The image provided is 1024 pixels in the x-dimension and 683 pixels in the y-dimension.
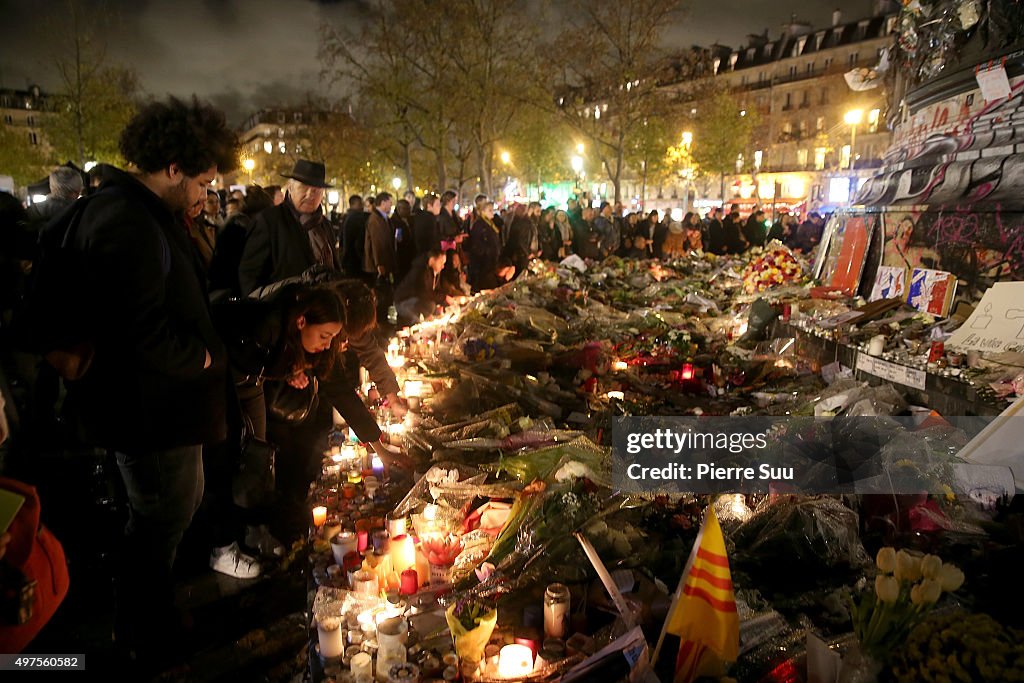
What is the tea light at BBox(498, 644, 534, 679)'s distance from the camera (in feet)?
8.75

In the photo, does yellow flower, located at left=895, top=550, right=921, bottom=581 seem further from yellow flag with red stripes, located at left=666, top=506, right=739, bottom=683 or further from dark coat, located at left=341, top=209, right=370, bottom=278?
dark coat, located at left=341, top=209, right=370, bottom=278

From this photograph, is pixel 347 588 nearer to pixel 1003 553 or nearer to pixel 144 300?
pixel 144 300

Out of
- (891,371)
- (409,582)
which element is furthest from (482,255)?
(409,582)

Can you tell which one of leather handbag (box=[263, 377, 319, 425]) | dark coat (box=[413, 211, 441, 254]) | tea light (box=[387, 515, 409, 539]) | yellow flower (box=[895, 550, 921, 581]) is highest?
dark coat (box=[413, 211, 441, 254])

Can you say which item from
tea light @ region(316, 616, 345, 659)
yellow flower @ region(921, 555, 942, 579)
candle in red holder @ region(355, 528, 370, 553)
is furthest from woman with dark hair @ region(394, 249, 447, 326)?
yellow flower @ region(921, 555, 942, 579)

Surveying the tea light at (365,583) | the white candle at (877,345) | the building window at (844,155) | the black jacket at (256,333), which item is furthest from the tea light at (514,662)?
the building window at (844,155)

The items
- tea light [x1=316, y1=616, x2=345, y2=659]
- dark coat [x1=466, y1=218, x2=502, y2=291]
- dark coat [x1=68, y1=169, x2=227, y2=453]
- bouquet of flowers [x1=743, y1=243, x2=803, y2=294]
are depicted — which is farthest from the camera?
dark coat [x1=466, y1=218, x2=502, y2=291]

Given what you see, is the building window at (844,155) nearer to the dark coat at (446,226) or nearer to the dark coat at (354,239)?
the dark coat at (446,226)

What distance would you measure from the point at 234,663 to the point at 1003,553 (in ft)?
12.0

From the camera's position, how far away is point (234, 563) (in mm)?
3945

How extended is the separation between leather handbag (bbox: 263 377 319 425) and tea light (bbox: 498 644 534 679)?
6.44ft

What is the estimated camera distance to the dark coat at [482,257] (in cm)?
1226

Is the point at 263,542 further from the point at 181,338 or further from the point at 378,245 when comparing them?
the point at 378,245

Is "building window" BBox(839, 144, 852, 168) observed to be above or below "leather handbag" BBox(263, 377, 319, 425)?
above
